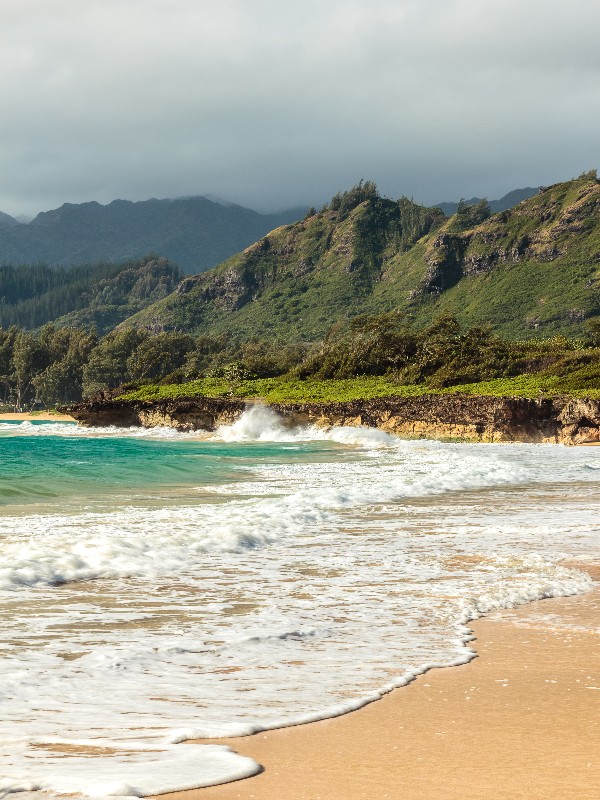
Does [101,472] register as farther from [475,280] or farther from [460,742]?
[475,280]

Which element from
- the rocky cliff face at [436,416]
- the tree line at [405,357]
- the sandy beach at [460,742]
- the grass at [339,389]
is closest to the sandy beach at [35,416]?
the tree line at [405,357]

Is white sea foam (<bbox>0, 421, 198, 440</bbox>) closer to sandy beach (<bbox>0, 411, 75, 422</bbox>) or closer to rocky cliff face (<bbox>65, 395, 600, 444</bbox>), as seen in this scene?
rocky cliff face (<bbox>65, 395, 600, 444</bbox>)

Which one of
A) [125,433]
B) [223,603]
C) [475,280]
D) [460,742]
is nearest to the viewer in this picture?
[460,742]

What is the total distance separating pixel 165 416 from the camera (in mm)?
62562

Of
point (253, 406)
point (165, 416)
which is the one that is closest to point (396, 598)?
point (253, 406)

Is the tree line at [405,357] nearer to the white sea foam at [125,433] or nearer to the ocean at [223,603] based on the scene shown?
the white sea foam at [125,433]

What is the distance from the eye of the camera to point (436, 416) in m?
50.2

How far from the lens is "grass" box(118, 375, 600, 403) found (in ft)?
163

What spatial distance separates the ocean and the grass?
31.6 metres

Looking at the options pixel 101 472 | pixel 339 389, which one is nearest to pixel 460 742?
pixel 101 472

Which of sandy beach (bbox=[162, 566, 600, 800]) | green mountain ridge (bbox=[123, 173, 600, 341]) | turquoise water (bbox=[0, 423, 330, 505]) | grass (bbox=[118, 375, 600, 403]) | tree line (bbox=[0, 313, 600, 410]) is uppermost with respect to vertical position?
green mountain ridge (bbox=[123, 173, 600, 341])

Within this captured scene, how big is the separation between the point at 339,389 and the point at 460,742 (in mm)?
56840

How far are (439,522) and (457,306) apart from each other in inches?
5337

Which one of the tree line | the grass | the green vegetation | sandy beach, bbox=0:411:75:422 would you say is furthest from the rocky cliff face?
sandy beach, bbox=0:411:75:422
